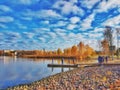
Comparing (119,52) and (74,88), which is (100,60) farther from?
(74,88)

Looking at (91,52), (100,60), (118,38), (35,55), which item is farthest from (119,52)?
(35,55)

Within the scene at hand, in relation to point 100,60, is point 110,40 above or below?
above

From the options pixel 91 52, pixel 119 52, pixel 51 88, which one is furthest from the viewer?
pixel 91 52

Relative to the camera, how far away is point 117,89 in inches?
499

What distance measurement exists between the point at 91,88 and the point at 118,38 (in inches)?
1919

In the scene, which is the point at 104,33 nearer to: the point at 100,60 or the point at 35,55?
the point at 100,60

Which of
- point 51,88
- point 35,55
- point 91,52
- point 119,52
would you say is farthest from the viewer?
point 35,55

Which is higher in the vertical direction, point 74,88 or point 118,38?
point 118,38

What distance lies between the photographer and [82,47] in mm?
116125

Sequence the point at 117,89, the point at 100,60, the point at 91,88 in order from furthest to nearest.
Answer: the point at 100,60 → the point at 91,88 → the point at 117,89

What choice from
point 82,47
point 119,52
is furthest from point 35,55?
point 119,52

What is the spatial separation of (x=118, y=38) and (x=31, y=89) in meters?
48.5

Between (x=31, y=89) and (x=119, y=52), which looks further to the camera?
(x=119, y=52)

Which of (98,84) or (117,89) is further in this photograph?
(98,84)
